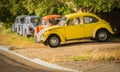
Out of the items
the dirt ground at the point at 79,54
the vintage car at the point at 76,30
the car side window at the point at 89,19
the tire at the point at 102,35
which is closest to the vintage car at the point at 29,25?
the dirt ground at the point at 79,54

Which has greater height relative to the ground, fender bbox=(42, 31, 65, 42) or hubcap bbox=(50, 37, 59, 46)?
fender bbox=(42, 31, 65, 42)

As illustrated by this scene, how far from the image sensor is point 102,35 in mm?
20016

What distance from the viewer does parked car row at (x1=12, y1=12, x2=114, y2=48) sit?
19.3 m

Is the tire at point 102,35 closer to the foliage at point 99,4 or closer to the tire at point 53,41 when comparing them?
the tire at point 53,41

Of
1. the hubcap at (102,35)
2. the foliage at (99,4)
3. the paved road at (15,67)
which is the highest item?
the foliage at (99,4)

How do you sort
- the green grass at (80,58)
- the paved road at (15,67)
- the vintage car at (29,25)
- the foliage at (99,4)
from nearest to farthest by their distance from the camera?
the paved road at (15,67)
the green grass at (80,58)
the foliage at (99,4)
the vintage car at (29,25)

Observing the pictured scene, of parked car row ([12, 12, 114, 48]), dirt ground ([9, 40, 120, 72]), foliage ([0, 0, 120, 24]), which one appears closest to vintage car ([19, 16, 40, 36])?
foliage ([0, 0, 120, 24])

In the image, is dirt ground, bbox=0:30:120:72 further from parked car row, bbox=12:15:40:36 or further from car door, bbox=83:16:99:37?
parked car row, bbox=12:15:40:36

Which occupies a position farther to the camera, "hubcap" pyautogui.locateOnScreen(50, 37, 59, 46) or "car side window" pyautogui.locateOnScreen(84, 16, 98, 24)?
"car side window" pyautogui.locateOnScreen(84, 16, 98, 24)

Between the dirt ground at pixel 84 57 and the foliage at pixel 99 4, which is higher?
the foliage at pixel 99 4

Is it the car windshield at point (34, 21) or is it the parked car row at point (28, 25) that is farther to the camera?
the car windshield at point (34, 21)

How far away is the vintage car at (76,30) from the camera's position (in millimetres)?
19297

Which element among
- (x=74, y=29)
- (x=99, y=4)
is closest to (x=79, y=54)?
(x=74, y=29)

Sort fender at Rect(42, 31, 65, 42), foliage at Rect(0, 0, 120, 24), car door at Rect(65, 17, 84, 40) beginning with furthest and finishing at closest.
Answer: foliage at Rect(0, 0, 120, 24) → car door at Rect(65, 17, 84, 40) → fender at Rect(42, 31, 65, 42)
